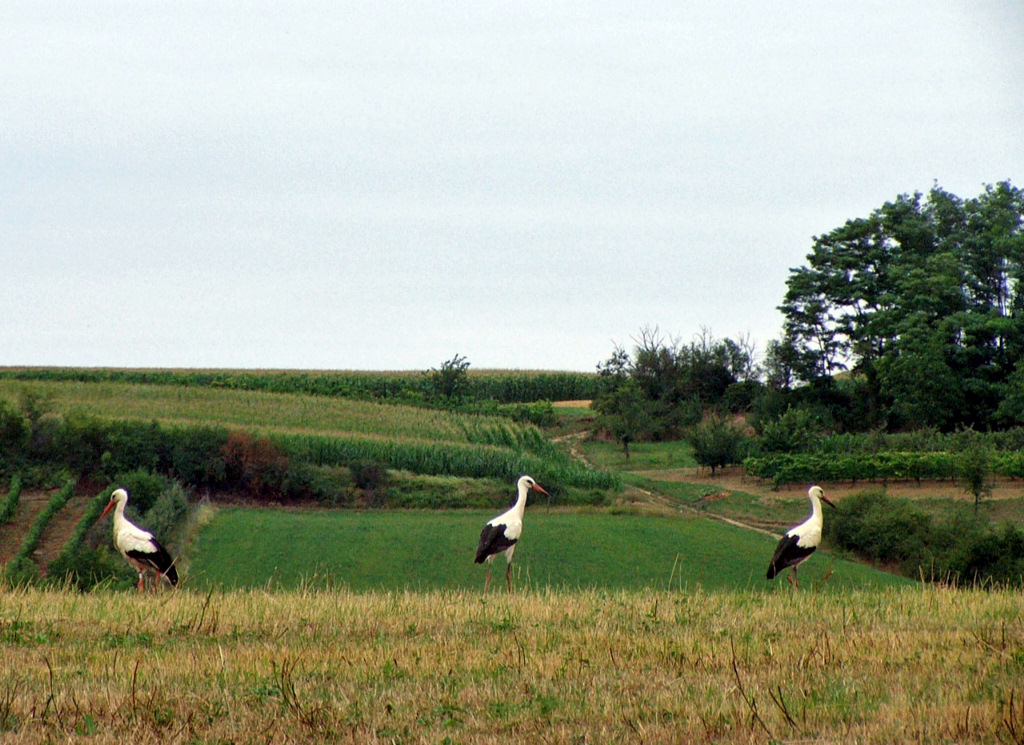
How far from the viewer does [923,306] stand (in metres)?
72.4

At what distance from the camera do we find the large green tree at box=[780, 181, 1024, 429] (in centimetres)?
6894

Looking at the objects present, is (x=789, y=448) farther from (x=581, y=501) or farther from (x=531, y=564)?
(x=531, y=564)

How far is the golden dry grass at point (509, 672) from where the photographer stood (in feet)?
20.5

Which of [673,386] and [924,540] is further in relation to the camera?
[673,386]

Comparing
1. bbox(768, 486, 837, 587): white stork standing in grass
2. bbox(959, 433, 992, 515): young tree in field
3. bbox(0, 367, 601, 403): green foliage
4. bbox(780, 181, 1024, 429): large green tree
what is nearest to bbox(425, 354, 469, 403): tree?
bbox(0, 367, 601, 403): green foliage

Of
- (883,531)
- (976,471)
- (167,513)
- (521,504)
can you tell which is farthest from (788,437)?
(521,504)

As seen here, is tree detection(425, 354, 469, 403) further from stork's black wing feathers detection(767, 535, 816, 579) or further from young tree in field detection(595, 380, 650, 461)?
stork's black wing feathers detection(767, 535, 816, 579)

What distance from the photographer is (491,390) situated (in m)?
113

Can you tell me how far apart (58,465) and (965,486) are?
4068 centimetres

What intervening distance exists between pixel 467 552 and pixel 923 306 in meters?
44.3

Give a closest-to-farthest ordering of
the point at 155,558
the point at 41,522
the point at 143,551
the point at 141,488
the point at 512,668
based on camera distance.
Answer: the point at 512,668, the point at 143,551, the point at 155,558, the point at 41,522, the point at 141,488

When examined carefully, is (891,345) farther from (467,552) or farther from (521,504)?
(521,504)

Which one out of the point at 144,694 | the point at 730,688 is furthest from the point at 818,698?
the point at 144,694

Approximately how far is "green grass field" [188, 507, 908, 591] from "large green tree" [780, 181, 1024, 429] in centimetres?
2917
